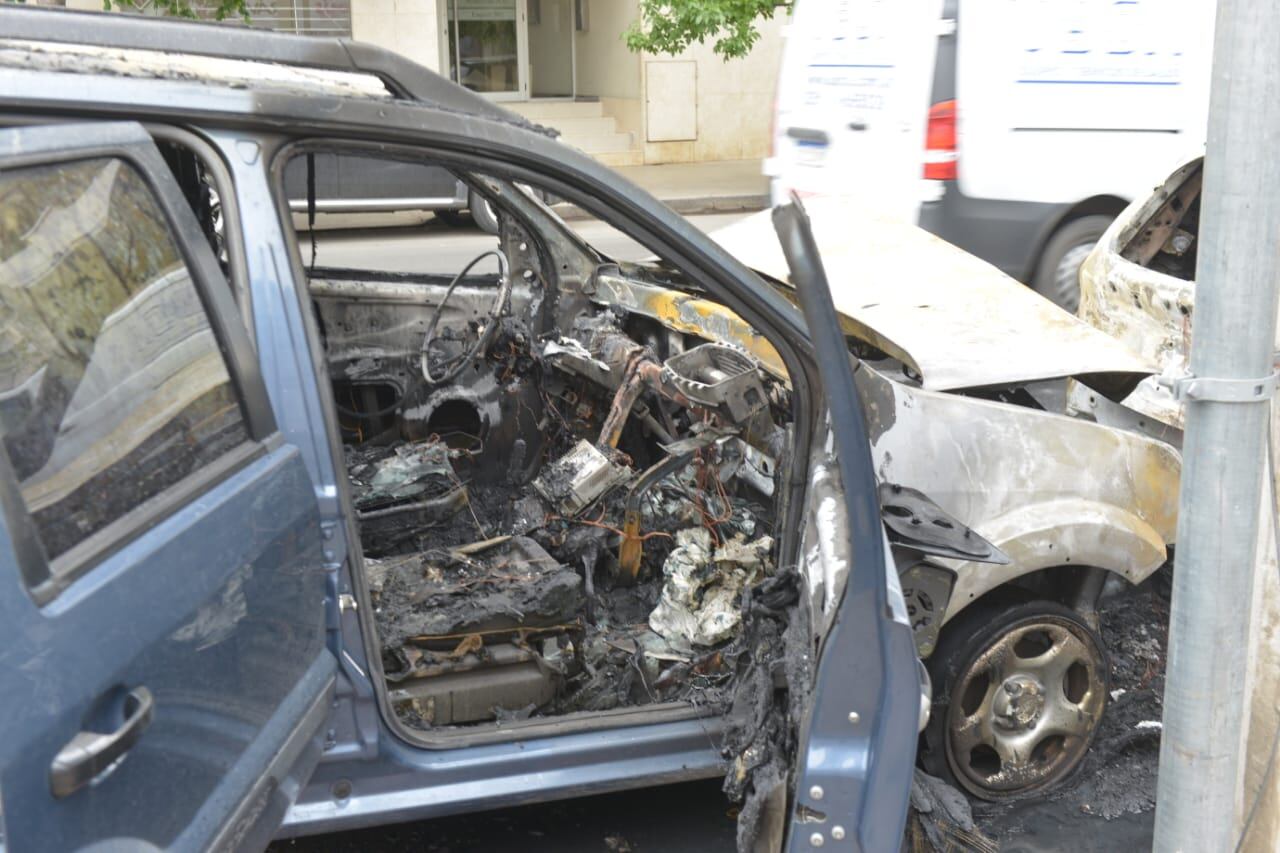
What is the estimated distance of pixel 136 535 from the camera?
1.87m

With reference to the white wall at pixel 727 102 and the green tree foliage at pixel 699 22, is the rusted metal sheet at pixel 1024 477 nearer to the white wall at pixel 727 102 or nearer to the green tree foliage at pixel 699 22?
the green tree foliage at pixel 699 22

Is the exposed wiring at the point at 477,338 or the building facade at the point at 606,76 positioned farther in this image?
the building facade at the point at 606,76

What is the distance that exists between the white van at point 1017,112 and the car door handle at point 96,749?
6187 millimetres

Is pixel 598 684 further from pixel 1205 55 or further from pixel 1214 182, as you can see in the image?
pixel 1205 55

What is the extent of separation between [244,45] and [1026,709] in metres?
2.60

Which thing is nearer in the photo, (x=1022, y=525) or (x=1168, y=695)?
(x=1168, y=695)

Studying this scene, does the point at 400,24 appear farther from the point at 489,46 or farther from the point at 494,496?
the point at 494,496

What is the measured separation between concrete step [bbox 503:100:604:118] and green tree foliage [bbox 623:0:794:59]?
3665 mm

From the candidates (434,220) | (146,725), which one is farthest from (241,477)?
(434,220)

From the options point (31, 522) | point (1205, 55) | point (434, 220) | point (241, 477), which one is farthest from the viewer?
point (434, 220)

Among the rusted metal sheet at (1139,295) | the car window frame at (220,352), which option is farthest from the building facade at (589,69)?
the car window frame at (220,352)

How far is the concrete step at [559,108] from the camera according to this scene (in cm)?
1839

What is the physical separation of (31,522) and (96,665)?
0.20m

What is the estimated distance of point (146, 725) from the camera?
172 centimetres
